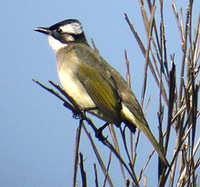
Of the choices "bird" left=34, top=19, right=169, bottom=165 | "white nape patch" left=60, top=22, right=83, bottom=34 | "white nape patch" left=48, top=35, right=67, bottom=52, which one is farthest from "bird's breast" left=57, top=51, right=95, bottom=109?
"white nape patch" left=60, top=22, right=83, bottom=34

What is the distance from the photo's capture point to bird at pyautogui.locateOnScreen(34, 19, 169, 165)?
241 cm

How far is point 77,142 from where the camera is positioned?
1.46 meters

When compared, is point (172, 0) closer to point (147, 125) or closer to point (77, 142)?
point (147, 125)

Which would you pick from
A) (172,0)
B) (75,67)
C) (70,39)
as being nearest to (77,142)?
(172,0)

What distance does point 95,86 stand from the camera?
2.72 metres

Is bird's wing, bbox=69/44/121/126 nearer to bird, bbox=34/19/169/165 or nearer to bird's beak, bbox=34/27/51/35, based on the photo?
bird, bbox=34/19/169/165

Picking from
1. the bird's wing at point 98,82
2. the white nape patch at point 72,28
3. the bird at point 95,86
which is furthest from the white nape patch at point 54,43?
the bird's wing at point 98,82

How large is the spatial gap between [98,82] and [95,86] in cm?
5

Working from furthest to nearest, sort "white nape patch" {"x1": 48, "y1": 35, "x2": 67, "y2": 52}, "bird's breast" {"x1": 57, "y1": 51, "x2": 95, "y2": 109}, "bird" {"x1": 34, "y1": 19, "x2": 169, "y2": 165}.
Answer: "white nape patch" {"x1": 48, "y1": 35, "x2": 67, "y2": 52} → "bird's breast" {"x1": 57, "y1": 51, "x2": 95, "y2": 109} → "bird" {"x1": 34, "y1": 19, "x2": 169, "y2": 165}

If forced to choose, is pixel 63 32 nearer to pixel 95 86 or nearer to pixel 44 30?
pixel 44 30

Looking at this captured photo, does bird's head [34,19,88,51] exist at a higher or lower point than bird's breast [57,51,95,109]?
higher

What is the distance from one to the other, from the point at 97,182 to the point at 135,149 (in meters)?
0.32

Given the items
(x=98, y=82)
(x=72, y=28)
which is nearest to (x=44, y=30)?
(x=72, y=28)

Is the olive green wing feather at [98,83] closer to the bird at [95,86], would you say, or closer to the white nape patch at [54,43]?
the bird at [95,86]
